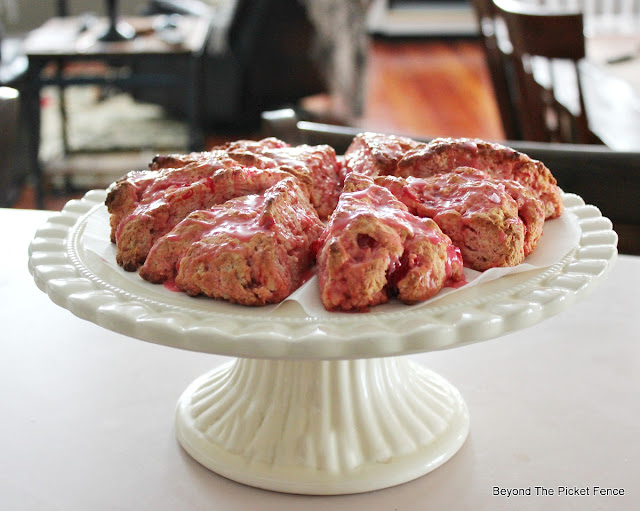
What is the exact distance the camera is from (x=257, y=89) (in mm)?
3889

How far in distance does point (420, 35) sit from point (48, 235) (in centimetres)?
563

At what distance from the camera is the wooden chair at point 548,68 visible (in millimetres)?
1702

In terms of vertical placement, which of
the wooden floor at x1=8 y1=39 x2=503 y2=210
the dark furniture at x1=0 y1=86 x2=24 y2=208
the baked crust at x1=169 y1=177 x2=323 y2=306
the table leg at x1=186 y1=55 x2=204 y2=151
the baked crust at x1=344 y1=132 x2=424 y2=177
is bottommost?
the wooden floor at x1=8 y1=39 x2=503 y2=210

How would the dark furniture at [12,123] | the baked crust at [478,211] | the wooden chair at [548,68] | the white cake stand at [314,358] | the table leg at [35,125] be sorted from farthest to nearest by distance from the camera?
the table leg at [35,125] < the dark furniture at [12,123] < the wooden chair at [548,68] < the baked crust at [478,211] < the white cake stand at [314,358]

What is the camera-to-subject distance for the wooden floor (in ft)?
13.6

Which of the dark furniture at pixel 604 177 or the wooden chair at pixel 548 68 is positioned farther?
the wooden chair at pixel 548 68

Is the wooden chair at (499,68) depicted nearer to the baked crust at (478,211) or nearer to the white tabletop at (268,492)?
the white tabletop at (268,492)

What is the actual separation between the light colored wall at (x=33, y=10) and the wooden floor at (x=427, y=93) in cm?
172

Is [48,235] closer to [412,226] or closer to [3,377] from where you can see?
[3,377]

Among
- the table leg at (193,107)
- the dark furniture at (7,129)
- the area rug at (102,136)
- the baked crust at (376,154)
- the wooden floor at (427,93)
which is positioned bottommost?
the area rug at (102,136)

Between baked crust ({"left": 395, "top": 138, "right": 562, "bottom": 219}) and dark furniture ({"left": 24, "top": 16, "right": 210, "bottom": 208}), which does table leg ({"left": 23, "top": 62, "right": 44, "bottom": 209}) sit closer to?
dark furniture ({"left": 24, "top": 16, "right": 210, "bottom": 208})

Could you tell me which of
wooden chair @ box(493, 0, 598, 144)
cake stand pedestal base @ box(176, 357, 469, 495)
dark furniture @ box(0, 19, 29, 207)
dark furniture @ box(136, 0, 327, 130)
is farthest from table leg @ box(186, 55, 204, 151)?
cake stand pedestal base @ box(176, 357, 469, 495)

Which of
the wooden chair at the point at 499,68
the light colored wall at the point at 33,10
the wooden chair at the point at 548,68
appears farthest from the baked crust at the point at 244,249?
the light colored wall at the point at 33,10

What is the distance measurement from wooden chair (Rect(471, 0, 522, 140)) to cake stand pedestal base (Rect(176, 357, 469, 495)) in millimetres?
1550
